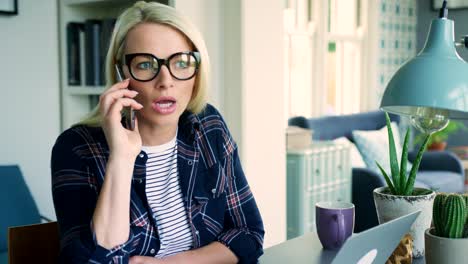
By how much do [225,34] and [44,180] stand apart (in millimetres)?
1134

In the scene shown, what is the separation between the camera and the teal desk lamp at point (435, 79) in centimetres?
111

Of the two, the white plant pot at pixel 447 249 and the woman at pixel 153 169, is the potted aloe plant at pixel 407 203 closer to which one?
the white plant pot at pixel 447 249

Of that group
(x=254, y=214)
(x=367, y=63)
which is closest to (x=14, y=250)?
(x=254, y=214)

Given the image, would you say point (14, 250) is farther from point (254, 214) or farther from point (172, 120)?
point (254, 214)

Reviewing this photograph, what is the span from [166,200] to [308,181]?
7.76 feet

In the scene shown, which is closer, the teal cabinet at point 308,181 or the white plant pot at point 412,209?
the white plant pot at point 412,209

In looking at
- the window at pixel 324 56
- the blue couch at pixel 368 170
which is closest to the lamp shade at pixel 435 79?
the blue couch at pixel 368 170

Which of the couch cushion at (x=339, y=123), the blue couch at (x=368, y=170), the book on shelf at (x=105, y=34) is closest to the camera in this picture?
the book on shelf at (x=105, y=34)

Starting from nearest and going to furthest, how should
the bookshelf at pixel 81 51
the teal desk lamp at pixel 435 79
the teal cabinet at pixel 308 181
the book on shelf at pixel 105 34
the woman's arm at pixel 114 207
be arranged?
1. the teal desk lamp at pixel 435 79
2. the woman's arm at pixel 114 207
3. the book on shelf at pixel 105 34
4. the bookshelf at pixel 81 51
5. the teal cabinet at pixel 308 181

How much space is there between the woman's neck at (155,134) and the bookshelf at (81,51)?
1.40m

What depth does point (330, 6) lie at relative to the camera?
16.5 feet

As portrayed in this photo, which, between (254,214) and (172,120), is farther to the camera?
(254,214)

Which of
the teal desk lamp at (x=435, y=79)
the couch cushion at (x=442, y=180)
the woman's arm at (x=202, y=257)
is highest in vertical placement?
the teal desk lamp at (x=435, y=79)

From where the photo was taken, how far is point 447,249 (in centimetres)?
115
